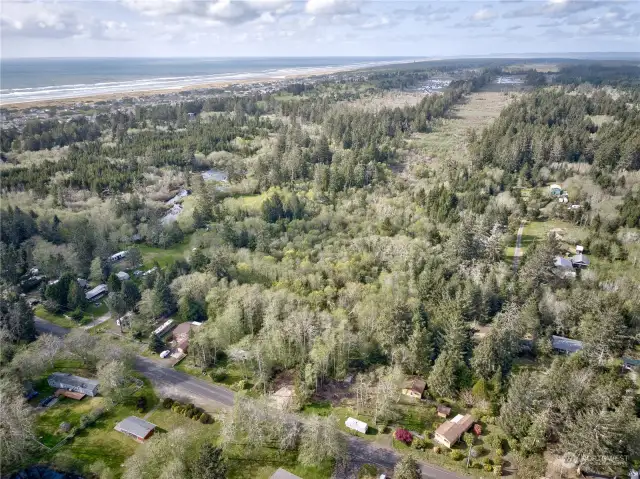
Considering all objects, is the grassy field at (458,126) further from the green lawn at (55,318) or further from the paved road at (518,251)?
the green lawn at (55,318)

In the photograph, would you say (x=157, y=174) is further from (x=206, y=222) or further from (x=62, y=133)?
(x=62, y=133)

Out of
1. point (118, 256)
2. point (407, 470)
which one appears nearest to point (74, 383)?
point (118, 256)

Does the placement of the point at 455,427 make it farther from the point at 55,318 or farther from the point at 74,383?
the point at 55,318

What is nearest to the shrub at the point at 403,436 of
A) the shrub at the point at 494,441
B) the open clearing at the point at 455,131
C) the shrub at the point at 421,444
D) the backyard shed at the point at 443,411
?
the shrub at the point at 421,444

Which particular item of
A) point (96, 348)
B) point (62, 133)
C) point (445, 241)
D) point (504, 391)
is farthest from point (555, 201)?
point (62, 133)

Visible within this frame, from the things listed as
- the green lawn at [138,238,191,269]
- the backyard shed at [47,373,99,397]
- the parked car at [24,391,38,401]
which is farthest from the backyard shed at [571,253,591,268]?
the parked car at [24,391,38,401]

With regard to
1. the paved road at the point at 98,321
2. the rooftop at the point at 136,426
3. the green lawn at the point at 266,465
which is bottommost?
the green lawn at the point at 266,465

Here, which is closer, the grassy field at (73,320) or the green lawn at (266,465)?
the green lawn at (266,465)
